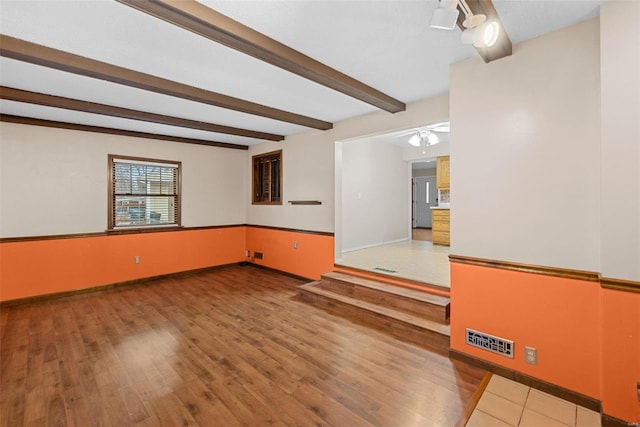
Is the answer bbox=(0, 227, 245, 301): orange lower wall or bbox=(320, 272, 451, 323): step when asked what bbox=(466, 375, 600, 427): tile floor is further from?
bbox=(0, 227, 245, 301): orange lower wall

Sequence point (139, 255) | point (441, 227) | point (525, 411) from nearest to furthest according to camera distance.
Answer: point (525, 411) < point (139, 255) < point (441, 227)

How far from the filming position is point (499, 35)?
2031mm

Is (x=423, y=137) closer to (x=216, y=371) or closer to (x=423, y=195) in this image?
(x=216, y=371)

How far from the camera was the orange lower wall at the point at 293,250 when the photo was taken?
15.8ft

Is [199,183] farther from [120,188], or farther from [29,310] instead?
[29,310]

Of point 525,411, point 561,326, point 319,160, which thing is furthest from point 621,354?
point 319,160

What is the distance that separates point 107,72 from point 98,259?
342cm

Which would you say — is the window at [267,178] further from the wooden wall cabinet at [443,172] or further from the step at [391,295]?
the wooden wall cabinet at [443,172]

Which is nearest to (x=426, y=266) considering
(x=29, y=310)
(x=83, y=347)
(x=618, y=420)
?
(x=618, y=420)

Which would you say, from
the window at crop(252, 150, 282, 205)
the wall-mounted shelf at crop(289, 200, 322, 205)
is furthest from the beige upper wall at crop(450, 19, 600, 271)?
the window at crop(252, 150, 282, 205)

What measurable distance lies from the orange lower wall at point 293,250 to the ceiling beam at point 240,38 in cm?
263

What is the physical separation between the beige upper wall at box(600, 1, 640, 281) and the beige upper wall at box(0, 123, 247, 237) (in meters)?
5.92

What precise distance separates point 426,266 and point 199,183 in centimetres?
464

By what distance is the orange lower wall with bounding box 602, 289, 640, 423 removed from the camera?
5.76ft
